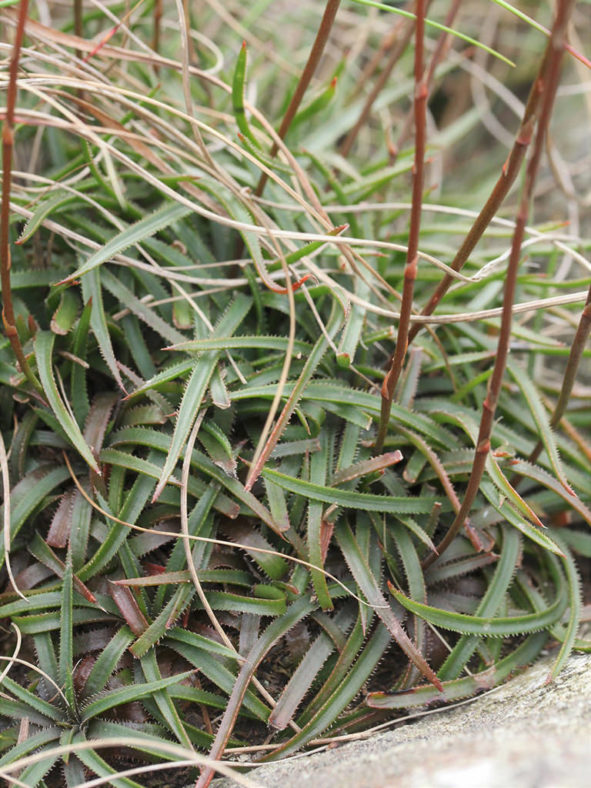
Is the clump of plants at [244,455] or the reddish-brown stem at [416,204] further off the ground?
the reddish-brown stem at [416,204]

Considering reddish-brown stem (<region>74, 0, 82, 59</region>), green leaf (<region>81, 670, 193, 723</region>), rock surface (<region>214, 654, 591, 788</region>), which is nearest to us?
rock surface (<region>214, 654, 591, 788</region>)

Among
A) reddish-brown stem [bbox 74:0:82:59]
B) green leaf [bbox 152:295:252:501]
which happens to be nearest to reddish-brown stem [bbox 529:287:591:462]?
green leaf [bbox 152:295:252:501]

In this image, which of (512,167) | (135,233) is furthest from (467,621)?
(135,233)

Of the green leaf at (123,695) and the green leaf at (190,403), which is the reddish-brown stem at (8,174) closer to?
the green leaf at (190,403)

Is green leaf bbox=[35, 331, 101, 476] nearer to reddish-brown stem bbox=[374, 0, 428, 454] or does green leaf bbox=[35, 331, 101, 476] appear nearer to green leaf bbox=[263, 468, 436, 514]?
green leaf bbox=[263, 468, 436, 514]

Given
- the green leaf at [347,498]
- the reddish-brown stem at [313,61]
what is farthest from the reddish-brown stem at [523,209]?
the reddish-brown stem at [313,61]

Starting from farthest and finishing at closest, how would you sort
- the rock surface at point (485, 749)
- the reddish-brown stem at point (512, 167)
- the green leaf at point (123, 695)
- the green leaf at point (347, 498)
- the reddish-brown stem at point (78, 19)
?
1. the reddish-brown stem at point (78, 19)
2. the green leaf at point (347, 498)
3. the green leaf at point (123, 695)
4. the reddish-brown stem at point (512, 167)
5. the rock surface at point (485, 749)

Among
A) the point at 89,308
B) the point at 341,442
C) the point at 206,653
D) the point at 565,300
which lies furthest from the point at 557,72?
the point at 206,653

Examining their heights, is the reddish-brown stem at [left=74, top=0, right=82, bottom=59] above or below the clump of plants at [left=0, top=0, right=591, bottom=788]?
above
